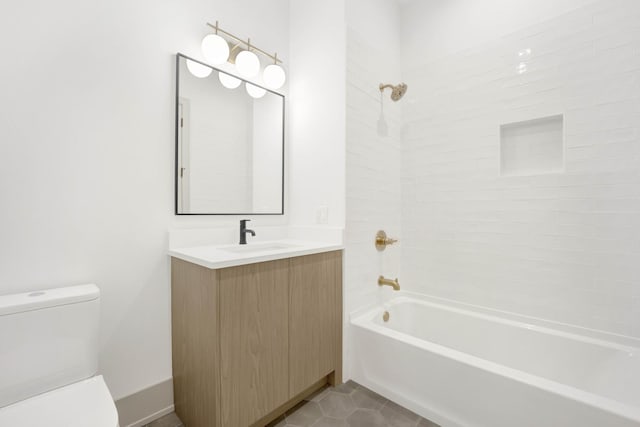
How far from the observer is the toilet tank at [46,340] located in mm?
966

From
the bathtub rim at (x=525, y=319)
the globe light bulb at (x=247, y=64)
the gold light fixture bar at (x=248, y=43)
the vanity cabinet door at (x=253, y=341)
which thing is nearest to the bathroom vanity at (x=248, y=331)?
the vanity cabinet door at (x=253, y=341)

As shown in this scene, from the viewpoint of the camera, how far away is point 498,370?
126cm

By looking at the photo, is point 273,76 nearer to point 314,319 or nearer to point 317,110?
point 317,110

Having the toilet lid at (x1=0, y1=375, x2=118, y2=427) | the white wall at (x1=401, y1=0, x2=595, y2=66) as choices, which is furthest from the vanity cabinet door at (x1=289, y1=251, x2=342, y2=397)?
the white wall at (x1=401, y1=0, x2=595, y2=66)

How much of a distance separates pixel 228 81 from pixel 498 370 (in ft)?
7.06

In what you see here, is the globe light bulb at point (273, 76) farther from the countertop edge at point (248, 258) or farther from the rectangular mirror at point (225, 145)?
the countertop edge at point (248, 258)

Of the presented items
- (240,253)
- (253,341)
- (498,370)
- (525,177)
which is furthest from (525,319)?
(240,253)

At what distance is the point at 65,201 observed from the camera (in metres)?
1.23

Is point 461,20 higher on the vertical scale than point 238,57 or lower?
higher

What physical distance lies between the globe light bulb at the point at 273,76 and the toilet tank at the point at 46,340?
5.27 feet

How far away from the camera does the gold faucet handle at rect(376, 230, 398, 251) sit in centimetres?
208

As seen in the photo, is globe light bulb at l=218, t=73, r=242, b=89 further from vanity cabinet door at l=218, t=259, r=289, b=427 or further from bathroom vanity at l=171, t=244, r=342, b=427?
vanity cabinet door at l=218, t=259, r=289, b=427

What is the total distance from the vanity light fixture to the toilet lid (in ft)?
5.25

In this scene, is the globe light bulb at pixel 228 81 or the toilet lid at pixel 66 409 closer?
the toilet lid at pixel 66 409
